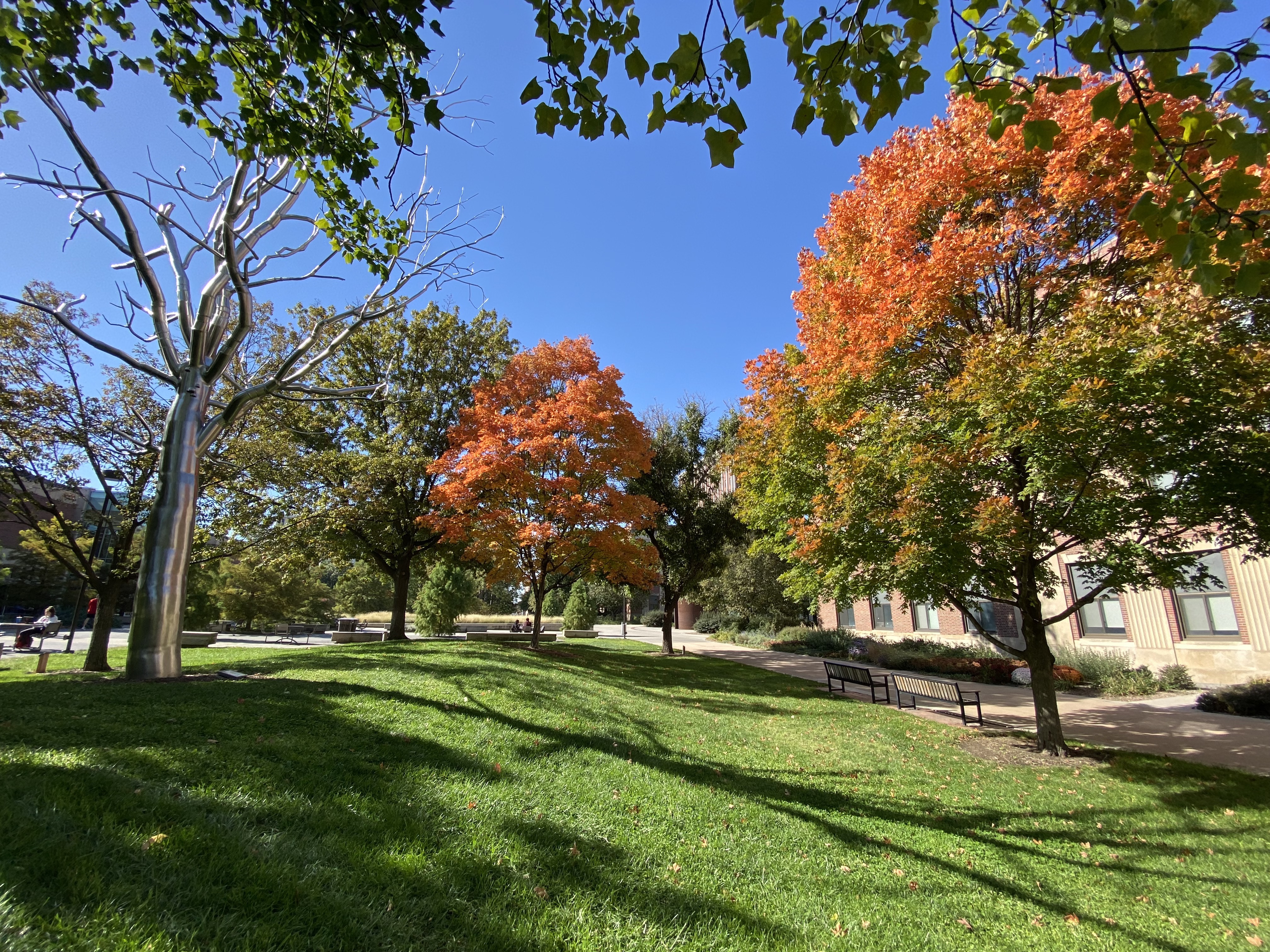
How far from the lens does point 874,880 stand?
13.5ft

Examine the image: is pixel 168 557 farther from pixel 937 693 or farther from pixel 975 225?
pixel 937 693

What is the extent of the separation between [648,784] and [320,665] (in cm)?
768

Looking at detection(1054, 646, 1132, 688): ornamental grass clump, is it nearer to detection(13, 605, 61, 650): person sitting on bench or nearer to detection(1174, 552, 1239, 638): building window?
detection(1174, 552, 1239, 638): building window

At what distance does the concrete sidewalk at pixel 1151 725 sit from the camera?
8.55 m

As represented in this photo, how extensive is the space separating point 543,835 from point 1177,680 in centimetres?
1875

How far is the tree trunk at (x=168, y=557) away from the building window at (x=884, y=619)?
26.4 metres

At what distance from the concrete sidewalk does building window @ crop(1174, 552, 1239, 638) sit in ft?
6.16

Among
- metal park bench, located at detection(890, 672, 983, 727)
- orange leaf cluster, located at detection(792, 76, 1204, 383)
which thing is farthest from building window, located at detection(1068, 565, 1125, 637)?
orange leaf cluster, located at detection(792, 76, 1204, 383)

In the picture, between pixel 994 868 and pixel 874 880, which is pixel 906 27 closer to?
pixel 874 880

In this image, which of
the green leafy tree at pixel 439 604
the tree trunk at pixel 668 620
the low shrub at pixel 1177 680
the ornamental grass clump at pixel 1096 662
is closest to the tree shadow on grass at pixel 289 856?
the ornamental grass clump at pixel 1096 662

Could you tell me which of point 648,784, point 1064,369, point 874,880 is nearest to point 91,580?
point 648,784

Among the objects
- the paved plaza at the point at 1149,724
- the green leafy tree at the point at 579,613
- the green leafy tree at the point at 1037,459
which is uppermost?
the green leafy tree at the point at 1037,459

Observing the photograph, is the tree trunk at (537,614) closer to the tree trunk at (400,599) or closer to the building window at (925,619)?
the tree trunk at (400,599)

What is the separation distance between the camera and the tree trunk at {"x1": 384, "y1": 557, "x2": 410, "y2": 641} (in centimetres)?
1939
